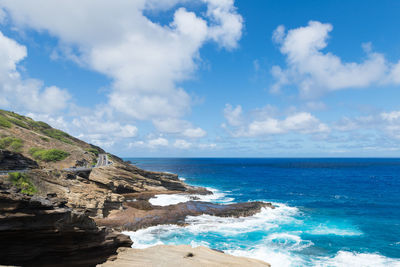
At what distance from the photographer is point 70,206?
32.8m

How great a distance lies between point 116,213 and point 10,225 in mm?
27524

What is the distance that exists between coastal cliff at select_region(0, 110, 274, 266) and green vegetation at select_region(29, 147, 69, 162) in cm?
21

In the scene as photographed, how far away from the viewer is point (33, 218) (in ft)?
41.6

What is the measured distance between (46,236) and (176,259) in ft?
24.5

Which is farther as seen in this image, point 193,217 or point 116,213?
point 193,217

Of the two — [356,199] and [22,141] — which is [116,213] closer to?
[22,141]

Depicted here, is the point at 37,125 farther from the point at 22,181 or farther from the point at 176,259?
the point at 176,259

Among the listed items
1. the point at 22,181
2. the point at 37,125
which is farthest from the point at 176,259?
the point at 37,125

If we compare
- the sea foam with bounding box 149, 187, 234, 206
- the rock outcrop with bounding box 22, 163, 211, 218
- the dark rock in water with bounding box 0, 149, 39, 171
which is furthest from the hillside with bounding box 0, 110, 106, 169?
the sea foam with bounding box 149, 187, 234, 206

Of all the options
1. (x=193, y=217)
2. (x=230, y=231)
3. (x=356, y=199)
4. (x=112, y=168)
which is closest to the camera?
(x=230, y=231)

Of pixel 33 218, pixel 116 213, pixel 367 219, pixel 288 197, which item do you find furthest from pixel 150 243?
pixel 288 197

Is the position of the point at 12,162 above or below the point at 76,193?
above

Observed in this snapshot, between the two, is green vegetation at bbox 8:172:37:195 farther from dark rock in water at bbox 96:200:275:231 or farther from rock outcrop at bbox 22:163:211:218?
dark rock in water at bbox 96:200:275:231

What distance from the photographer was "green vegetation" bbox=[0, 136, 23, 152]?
56.4 meters
